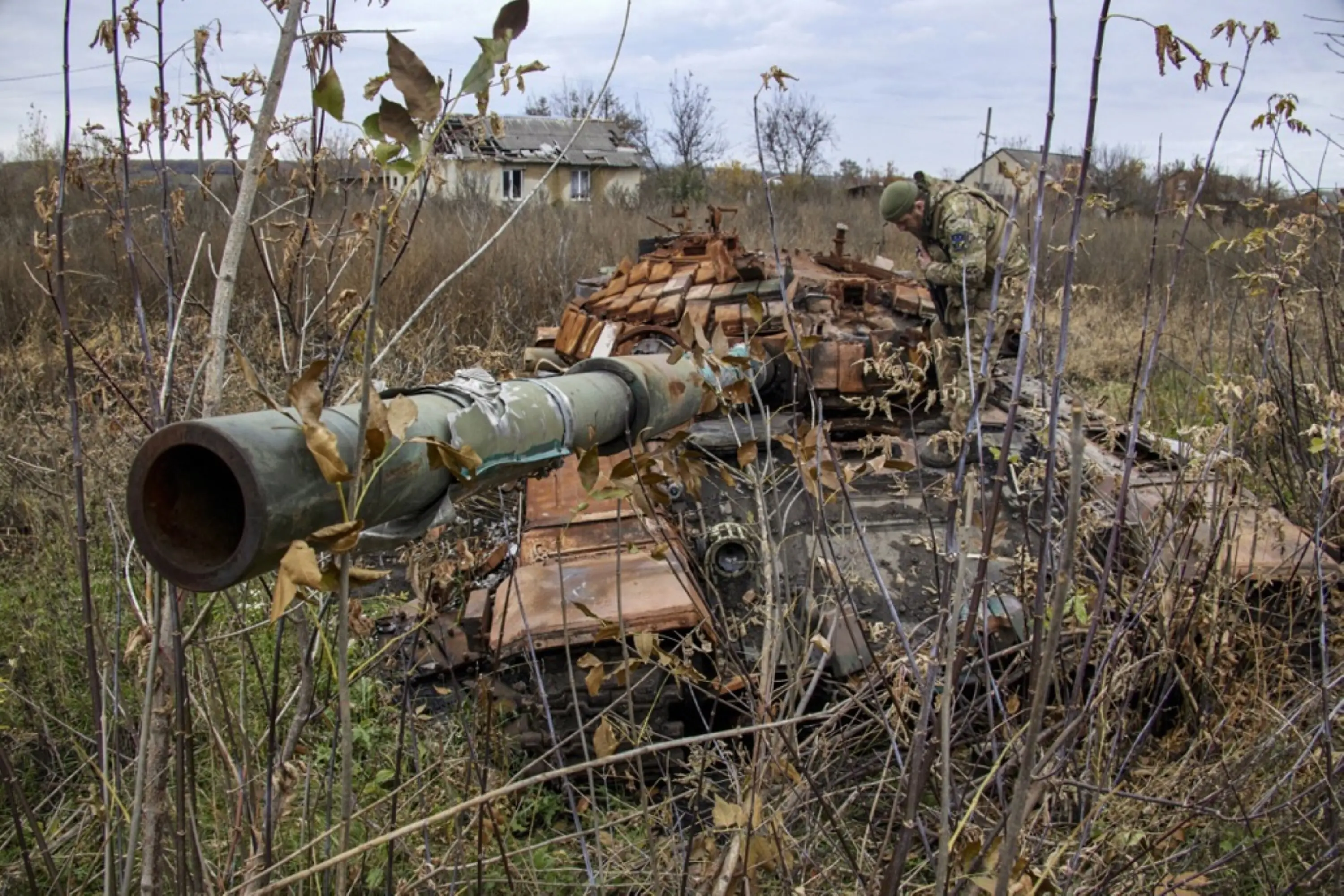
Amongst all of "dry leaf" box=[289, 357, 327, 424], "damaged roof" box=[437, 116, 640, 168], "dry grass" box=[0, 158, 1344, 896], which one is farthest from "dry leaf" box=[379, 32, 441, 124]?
"damaged roof" box=[437, 116, 640, 168]

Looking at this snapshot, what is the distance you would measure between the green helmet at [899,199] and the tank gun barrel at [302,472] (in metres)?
5.54

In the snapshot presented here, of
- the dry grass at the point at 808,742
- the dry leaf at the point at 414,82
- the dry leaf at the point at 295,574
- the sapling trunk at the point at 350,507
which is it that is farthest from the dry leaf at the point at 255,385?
the dry grass at the point at 808,742

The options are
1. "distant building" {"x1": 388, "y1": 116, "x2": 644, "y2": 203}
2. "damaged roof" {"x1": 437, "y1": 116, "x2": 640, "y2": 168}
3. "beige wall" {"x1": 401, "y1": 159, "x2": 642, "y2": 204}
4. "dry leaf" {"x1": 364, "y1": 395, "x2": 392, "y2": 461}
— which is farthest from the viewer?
"damaged roof" {"x1": 437, "y1": 116, "x2": 640, "y2": 168}

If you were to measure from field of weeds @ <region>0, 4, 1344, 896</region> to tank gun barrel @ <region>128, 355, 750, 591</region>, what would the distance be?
3.4 inches

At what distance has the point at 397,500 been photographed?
5.02ft

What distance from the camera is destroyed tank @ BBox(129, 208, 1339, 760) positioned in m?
1.41

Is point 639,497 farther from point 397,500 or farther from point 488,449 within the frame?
point 397,500

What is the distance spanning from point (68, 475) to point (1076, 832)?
6.03m

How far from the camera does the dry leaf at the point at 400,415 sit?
134 centimetres

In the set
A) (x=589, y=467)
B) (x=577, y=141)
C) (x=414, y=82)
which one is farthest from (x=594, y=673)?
(x=577, y=141)

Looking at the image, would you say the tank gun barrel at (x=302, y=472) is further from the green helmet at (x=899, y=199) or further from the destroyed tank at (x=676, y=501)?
the green helmet at (x=899, y=199)

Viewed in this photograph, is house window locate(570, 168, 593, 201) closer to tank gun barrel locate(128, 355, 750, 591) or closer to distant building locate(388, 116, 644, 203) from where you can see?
distant building locate(388, 116, 644, 203)

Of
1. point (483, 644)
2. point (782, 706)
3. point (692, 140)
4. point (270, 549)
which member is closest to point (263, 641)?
point (483, 644)

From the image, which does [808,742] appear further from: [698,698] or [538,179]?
[538,179]
